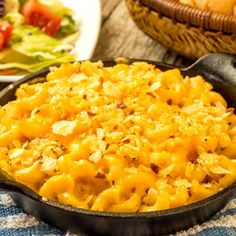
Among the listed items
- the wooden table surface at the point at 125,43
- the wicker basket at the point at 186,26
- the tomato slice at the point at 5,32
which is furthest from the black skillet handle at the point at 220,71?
the tomato slice at the point at 5,32

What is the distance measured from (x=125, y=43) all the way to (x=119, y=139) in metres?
1.42

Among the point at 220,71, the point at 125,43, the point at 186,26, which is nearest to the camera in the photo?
the point at 220,71

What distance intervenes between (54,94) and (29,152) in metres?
0.26

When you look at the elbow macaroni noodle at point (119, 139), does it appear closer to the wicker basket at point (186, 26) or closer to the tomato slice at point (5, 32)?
the wicker basket at point (186, 26)

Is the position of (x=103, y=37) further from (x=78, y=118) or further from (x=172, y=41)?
(x=78, y=118)

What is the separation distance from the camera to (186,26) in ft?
8.80

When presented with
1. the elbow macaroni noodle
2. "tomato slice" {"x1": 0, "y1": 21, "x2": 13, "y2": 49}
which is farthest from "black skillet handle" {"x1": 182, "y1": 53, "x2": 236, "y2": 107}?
"tomato slice" {"x1": 0, "y1": 21, "x2": 13, "y2": 49}

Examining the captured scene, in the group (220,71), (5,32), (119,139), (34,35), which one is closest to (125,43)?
(34,35)

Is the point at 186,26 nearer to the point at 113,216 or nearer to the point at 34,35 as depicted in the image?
the point at 34,35

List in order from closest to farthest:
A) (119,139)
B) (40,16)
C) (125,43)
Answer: (119,139) < (125,43) < (40,16)

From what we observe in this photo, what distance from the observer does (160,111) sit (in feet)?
6.52

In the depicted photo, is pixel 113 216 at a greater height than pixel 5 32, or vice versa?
pixel 113 216

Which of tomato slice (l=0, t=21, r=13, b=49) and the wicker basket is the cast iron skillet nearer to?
the wicker basket

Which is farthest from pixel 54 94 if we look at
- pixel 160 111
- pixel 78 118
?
pixel 160 111
